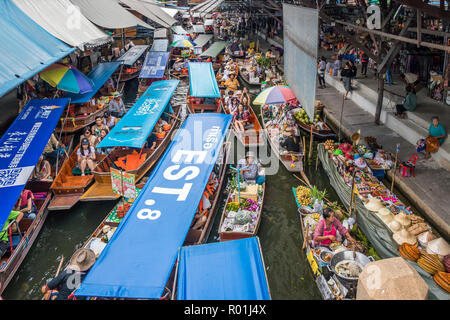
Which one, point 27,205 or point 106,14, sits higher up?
point 106,14

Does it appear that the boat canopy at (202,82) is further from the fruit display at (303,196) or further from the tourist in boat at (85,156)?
the fruit display at (303,196)

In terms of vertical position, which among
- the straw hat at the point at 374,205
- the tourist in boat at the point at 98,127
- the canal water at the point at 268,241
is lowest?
the canal water at the point at 268,241

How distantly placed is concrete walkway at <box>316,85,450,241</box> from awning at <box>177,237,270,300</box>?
17.4 feet

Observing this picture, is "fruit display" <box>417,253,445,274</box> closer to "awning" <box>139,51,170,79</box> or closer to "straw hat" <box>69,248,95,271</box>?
"straw hat" <box>69,248,95,271</box>

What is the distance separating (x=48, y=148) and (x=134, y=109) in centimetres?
338

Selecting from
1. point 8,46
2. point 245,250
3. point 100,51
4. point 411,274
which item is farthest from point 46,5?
point 411,274

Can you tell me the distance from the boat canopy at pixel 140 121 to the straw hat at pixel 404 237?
7449 mm

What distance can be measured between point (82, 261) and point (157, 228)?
5.23 ft

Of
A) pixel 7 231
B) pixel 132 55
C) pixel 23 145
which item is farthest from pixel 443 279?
pixel 132 55

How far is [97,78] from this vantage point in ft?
56.7

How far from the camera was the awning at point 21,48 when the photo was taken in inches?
375

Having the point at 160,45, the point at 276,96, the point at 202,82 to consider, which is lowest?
the point at 276,96

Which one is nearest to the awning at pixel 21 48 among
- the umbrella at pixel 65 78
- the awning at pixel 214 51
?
the umbrella at pixel 65 78

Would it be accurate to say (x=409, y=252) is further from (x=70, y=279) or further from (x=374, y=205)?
(x=70, y=279)
